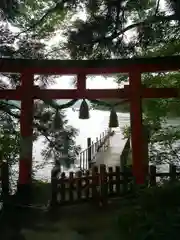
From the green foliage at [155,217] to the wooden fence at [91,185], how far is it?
327 centimetres

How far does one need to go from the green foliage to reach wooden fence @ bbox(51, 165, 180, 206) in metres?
3.27

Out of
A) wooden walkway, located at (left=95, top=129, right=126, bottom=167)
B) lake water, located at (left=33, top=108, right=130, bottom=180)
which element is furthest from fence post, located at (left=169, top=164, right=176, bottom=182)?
wooden walkway, located at (left=95, top=129, right=126, bottom=167)

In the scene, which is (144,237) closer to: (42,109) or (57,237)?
(42,109)

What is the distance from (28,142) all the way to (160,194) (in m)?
1.73

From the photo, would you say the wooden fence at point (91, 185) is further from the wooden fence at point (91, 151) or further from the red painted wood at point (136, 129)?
the wooden fence at point (91, 151)

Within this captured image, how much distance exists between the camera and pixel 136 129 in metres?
4.81

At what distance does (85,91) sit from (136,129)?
1011 millimetres

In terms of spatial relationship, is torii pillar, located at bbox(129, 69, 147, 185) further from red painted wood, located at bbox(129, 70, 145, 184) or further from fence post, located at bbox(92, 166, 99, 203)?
fence post, located at bbox(92, 166, 99, 203)

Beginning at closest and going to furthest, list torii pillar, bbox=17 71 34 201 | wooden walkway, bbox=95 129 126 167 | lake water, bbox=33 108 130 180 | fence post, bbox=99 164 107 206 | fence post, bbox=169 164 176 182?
1. fence post, bbox=169 164 176 182
2. torii pillar, bbox=17 71 34 201
3. lake water, bbox=33 108 130 180
4. fence post, bbox=99 164 107 206
5. wooden walkway, bbox=95 129 126 167

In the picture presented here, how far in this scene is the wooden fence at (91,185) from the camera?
16.8ft

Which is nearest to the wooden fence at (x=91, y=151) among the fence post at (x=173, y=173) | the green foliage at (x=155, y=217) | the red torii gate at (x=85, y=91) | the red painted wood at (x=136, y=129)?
the red painted wood at (x=136, y=129)

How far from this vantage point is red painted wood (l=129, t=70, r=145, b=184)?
15.4ft

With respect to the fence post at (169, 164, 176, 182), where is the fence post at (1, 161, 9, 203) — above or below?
below

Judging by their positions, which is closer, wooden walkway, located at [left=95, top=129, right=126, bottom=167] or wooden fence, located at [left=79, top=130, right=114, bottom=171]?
wooden fence, located at [left=79, top=130, right=114, bottom=171]
